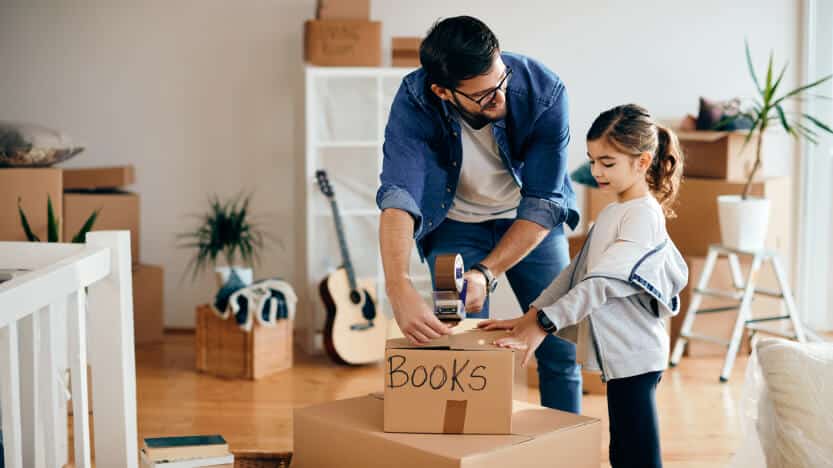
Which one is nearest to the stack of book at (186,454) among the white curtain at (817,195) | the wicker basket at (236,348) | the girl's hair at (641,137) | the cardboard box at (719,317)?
the girl's hair at (641,137)

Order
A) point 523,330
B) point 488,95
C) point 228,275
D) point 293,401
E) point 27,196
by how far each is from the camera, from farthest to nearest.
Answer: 1. point 228,275
2. point 27,196
3. point 293,401
4. point 488,95
5. point 523,330

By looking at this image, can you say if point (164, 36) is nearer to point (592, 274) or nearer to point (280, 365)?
point (280, 365)

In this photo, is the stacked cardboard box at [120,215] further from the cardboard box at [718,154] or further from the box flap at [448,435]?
the box flap at [448,435]

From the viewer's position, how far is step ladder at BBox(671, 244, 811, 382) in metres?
3.73

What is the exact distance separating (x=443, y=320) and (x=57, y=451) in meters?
0.68

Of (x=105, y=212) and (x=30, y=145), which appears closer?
(x=30, y=145)

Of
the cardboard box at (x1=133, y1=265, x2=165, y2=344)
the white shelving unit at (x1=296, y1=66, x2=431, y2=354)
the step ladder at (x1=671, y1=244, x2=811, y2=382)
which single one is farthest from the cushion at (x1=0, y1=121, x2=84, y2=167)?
the step ladder at (x1=671, y1=244, x2=811, y2=382)

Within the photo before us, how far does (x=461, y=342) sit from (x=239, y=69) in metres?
3.15

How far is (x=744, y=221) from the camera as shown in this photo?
3.68 m

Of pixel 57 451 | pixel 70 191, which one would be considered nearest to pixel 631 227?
pixel 57 451

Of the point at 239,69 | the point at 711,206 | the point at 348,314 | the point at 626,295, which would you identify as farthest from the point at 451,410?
the point at 239,69

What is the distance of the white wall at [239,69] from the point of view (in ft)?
14.7

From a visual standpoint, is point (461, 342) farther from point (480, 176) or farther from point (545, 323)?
point (480, 176)

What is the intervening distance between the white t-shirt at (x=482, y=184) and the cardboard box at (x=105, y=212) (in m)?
2.21
